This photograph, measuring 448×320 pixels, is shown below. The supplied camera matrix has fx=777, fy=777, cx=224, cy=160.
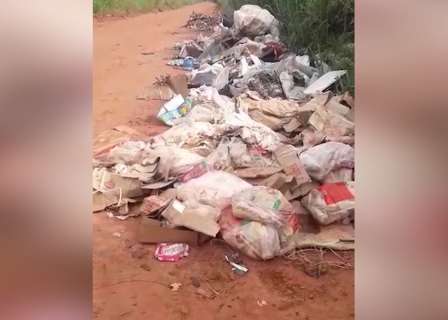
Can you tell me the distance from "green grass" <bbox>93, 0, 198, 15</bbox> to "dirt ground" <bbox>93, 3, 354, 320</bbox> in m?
0.03

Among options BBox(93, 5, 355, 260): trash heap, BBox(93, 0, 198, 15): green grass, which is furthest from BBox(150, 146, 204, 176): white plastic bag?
Result: BBox(93, 0, 198, 15): green grass

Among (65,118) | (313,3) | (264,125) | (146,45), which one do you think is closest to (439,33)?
(313,3)

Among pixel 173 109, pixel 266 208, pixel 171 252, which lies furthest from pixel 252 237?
pixel 173 109

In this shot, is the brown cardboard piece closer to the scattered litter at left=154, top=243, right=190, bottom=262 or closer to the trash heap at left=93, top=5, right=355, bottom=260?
the trash heap at left=93, top=5, right=355, bottom=260

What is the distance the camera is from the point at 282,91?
1905 millimetres

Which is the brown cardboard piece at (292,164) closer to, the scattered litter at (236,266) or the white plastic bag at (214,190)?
the white plastic bag at (214,190)

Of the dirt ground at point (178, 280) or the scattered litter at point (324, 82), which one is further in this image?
the scattered litter at point (324, 82)

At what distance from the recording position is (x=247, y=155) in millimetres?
1866

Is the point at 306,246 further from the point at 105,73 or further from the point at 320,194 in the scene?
the point at 105,73

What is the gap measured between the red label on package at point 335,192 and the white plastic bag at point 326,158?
0.03m

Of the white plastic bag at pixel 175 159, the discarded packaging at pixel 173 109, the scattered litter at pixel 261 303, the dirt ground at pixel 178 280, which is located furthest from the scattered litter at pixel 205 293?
the discarded packaging at pixel 173 109

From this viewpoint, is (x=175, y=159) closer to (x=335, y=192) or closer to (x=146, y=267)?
(x=146, y=267)

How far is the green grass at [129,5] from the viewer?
1854 millimetres

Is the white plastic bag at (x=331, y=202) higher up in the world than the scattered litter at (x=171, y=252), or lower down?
higher up
